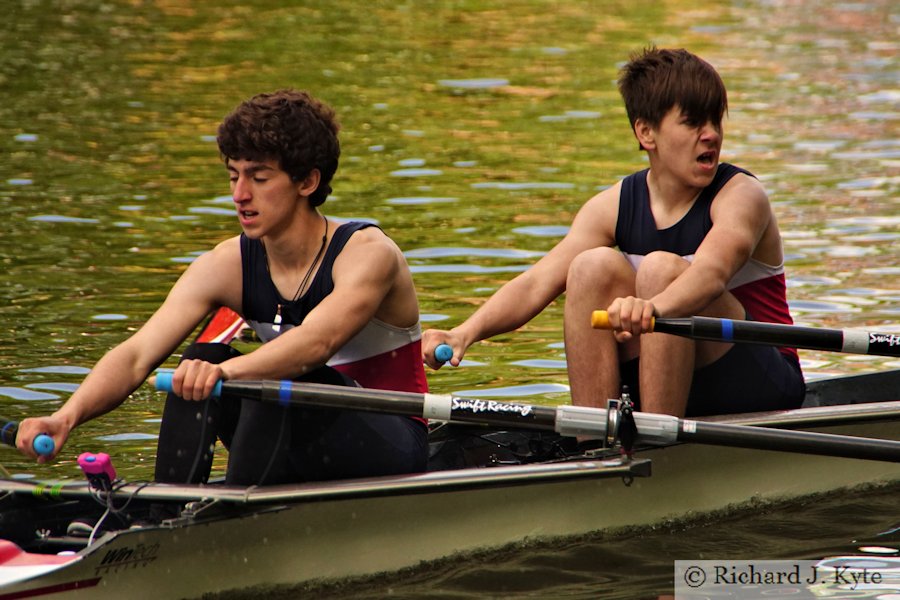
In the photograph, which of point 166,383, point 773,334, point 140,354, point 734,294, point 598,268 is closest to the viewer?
point 166,383

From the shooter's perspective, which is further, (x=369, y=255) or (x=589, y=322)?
(x=589, y=322)

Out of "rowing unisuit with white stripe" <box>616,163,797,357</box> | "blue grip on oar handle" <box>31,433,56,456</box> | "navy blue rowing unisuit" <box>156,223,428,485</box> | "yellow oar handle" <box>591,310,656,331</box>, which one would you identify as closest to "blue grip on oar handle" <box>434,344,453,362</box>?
"navy blue rowing unisuit" <box>156,223,428,485</box>

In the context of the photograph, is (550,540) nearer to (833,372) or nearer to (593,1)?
(833,372)

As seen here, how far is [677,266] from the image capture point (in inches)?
234

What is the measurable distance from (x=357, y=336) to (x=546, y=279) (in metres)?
1.14

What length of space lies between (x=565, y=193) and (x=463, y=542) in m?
7.99

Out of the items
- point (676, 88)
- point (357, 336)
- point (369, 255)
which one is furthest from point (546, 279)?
point (369, 255)

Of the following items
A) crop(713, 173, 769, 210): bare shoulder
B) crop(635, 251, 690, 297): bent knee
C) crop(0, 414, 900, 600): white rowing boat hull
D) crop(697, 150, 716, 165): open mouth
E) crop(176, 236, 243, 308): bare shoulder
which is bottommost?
crop(0, 414, 900, 600): white rowing boat hull

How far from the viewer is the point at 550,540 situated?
5.89m

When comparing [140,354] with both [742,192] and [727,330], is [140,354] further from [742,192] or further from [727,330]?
[742,192]

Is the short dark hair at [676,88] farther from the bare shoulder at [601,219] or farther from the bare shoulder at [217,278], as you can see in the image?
the bare shoulder at [217,278]

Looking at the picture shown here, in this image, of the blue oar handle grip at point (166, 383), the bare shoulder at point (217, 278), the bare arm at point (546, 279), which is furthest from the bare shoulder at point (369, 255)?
the bare arm at point (546, 279)

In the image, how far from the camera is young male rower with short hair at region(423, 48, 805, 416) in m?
5.94

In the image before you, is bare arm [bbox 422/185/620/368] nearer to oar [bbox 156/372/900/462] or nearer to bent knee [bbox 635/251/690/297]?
bent knee [bbox 635/251/690/297]
